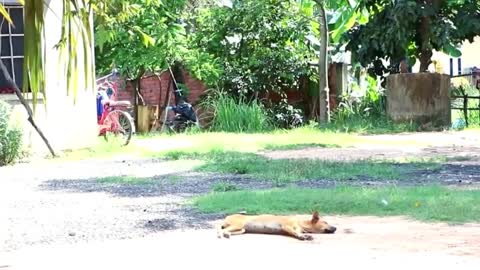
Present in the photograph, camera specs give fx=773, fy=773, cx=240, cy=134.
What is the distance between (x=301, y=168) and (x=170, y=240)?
4558 millimetres

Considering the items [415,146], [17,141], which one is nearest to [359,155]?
Answer: [415,146]

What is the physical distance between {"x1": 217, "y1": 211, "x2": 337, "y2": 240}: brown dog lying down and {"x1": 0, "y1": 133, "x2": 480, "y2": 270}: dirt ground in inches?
2.9

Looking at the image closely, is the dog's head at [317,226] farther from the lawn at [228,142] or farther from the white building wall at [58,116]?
the lawn at [228,142]

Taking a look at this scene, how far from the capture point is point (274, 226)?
577 centimetres

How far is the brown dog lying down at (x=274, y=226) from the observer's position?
5.70 m

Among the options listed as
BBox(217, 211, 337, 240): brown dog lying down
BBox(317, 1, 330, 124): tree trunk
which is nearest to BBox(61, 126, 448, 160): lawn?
BBox(317, 1, 330, 124): tree trunk

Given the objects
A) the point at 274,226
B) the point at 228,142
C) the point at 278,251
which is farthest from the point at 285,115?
the point at 278,251

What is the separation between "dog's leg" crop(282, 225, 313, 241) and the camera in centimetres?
559

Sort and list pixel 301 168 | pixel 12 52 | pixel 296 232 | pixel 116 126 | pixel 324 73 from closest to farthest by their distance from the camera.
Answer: pixel 296 232 < pixel 301 168 < pixel 12 52 < pixel 116 126 < pixel 324 73

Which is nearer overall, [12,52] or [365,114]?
[12,52]

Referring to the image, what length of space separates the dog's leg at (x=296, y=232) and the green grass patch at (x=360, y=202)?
97 cm

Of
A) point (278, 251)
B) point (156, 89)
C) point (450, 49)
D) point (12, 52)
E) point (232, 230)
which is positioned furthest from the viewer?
point (156, 89)

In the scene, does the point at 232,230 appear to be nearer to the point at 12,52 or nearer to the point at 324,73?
the point at 12,52

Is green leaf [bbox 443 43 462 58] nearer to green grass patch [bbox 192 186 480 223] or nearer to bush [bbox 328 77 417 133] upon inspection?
bush [bbox 328 77 417 133]
